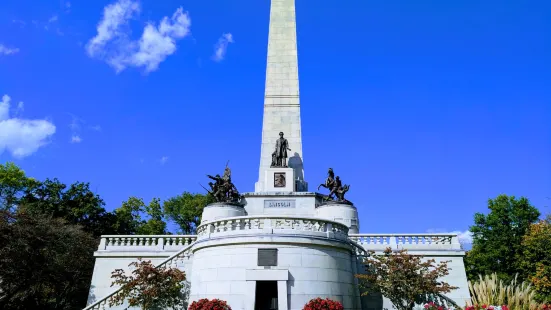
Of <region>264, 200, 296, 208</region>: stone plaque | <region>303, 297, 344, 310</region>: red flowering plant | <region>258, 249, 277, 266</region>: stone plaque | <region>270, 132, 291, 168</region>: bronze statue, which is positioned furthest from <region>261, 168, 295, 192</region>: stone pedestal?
<region>303, 297, 344, 310</region>: red flowering plant

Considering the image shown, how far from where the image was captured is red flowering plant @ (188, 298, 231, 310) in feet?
39.1

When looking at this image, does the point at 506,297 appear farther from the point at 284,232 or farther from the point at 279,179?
the point at 279,179

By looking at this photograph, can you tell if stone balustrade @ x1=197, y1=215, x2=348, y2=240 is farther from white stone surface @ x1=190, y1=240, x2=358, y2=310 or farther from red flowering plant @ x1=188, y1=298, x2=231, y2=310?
red flowering plant @ x1=188, y1=298, x2=231, y2=310

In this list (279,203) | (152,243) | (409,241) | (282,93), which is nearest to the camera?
(409,241)

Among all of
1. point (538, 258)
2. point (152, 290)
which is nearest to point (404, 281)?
point (152, 290)

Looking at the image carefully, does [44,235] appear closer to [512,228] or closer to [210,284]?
[210,284]

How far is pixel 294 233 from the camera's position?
13.2 metres

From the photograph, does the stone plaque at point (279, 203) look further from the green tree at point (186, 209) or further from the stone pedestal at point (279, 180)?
the green tree at point (186, 209)

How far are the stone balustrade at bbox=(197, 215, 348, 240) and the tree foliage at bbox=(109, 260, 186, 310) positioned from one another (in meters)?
2.41

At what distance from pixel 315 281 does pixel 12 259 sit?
46.2 feet

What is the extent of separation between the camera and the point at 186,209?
145 feet

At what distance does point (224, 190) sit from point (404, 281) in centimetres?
1234

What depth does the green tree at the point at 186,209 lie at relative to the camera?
43.9m

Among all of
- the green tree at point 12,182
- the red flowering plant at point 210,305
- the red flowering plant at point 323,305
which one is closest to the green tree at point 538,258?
the red flowering plant at point 323,305
